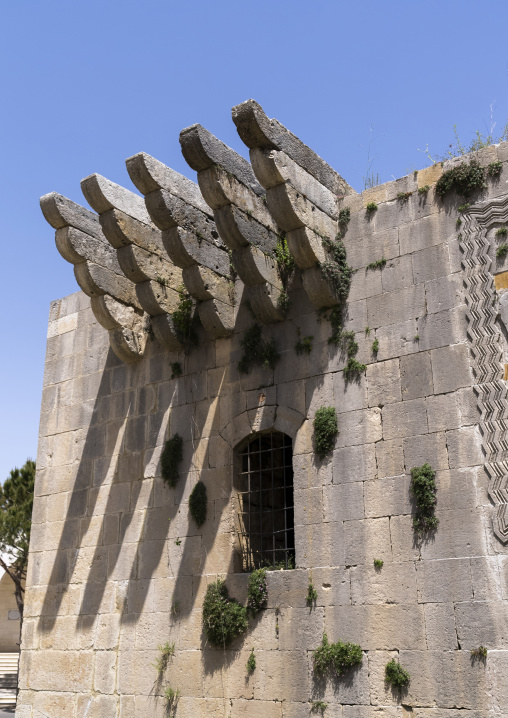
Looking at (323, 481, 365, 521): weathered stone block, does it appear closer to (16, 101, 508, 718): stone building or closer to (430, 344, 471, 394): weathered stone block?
(16, 101, 508, 718): stone building

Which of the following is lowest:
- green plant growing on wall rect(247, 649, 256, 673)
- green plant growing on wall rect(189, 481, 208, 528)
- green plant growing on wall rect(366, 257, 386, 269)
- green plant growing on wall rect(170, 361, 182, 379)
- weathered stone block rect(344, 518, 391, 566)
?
green plant growing on wall rect(247, 649, 256, 673)

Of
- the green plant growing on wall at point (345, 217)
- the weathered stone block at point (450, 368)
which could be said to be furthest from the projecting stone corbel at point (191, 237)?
the weathered stone block at point (450, 368)

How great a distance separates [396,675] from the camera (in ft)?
23.1

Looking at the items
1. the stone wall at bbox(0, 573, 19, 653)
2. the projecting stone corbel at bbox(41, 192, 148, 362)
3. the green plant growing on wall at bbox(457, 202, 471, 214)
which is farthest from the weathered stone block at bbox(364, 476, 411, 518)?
the stone wall at bbox(0, 573, 19, 653)

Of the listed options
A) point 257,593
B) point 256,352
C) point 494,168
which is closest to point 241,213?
point 256,352

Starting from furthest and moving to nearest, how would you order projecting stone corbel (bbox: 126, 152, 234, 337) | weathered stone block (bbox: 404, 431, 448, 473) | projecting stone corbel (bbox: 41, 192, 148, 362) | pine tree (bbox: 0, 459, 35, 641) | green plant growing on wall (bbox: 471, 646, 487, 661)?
pine tree (bbox: 0, 459, 35, 641) < projecting stone corbel (bbox: 41, 192, 148, 362) < projecting stone corbel (bbox: 126, 152, 234, 337) < weathered stone block (bbox: 404, 431, 448, 473) < green plant growing on wall (bbox: 471, 646, 487, 661)

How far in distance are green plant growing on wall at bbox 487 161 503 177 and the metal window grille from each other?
12.0ft

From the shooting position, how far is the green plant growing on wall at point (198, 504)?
29.5 feet

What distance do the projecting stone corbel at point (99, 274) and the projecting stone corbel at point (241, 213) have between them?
2195 mm

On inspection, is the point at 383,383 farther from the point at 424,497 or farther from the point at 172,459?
the point at 172,459

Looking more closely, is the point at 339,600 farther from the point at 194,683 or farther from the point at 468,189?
the point at 468,189

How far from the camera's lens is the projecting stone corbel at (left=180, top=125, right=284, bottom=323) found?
8438 millimetres

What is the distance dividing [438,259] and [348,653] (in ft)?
13.4

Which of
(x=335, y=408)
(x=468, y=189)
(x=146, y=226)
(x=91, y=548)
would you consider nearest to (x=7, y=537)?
(x=91, y=548)
